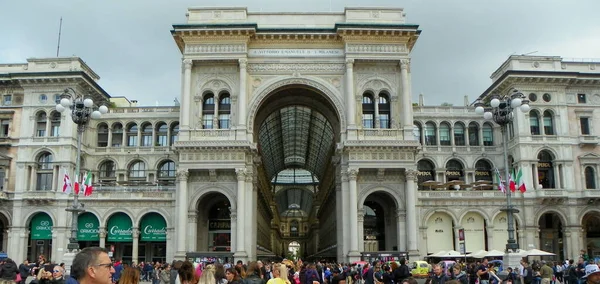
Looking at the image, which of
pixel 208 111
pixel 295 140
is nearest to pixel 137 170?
pixel 208 111

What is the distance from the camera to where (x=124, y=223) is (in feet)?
173

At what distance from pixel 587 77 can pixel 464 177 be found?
1547 centimetres

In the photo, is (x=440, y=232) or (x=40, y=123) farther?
(x=40, y=123)

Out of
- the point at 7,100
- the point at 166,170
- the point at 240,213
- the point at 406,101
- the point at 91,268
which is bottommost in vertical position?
the point at 91,268

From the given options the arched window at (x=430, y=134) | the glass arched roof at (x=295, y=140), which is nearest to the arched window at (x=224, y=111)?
the glass arched roof at (x=295, y=140)

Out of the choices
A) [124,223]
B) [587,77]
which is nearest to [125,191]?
[124,223]

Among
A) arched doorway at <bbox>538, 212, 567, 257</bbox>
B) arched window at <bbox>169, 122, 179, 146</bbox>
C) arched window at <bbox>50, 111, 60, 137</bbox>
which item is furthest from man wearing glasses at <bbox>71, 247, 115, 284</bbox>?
arched doorway at <bbox>538, 212, 567, 257</bbox>

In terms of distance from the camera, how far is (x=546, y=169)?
57281 mm

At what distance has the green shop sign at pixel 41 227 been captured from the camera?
176ft

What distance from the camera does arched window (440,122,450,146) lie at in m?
61.9

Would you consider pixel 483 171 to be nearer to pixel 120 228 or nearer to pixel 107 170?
pixel 120 228

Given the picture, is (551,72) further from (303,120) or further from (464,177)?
(303,120)

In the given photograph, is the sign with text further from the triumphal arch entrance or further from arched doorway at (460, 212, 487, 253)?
arched doorway at (460, 212, 487, 253)

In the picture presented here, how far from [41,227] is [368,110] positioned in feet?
105
